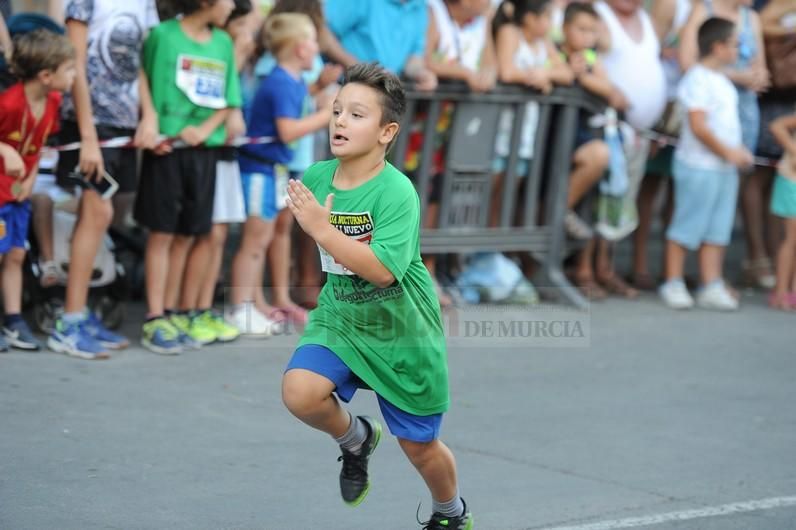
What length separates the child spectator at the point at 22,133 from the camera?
21.2ft

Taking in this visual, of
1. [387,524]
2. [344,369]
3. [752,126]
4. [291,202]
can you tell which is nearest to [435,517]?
[387,524]

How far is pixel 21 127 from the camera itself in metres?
6.57

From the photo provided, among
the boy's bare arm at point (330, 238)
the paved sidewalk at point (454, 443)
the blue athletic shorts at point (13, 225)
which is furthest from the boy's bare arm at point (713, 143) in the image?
the boy's bare arm at point (330, 238)

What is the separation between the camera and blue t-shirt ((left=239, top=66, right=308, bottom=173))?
771 cm

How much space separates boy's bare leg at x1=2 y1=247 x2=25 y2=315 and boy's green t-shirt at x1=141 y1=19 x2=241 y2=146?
3.50ft

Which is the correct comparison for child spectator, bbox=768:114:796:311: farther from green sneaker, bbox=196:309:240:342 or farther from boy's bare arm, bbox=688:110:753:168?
green sneaker, bbox=196:309:240:342

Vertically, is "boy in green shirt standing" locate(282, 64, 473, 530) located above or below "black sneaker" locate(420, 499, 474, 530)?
above

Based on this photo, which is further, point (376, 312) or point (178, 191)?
point (178, 191)

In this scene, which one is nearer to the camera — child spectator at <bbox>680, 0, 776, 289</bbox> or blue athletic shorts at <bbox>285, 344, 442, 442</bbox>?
blue athletic shorts at <bbox>285, 344, 442, 442</bbox>

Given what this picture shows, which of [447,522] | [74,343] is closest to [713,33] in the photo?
[74,343]

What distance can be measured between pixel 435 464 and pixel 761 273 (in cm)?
690

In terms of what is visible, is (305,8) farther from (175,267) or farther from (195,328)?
(195,328)

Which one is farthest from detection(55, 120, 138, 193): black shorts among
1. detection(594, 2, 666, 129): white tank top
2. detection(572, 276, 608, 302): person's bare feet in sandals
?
detection(594, 2, 666, 129): white tank top

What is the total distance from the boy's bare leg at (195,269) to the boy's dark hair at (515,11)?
3.03m
